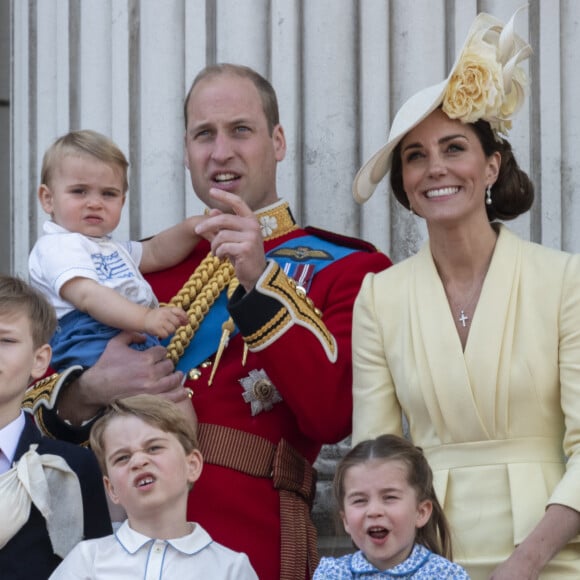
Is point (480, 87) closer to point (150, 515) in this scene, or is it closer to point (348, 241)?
point (348, 241)

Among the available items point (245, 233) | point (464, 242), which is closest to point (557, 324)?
point (464, 242)

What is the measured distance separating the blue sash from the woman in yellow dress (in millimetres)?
365

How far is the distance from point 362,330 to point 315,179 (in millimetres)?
932

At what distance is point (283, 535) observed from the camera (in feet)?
15.1

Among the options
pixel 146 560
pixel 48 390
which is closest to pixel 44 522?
pixel 146 560

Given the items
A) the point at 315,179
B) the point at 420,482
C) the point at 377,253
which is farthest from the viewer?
the point at 315,179

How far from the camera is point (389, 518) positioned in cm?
386

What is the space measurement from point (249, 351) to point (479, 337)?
29.2 inches

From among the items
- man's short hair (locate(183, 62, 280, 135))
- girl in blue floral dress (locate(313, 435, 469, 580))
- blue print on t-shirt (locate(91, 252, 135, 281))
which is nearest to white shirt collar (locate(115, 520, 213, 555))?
girl in blue floral dress (locate(313, 435, 469, 580))

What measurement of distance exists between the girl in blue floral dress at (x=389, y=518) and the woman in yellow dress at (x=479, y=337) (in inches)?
8.3

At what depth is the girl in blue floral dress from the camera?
3848mm

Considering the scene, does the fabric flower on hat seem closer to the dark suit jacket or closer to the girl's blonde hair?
the girl's blonde hair

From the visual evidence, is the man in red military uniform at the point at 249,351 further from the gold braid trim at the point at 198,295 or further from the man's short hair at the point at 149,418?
the man's short hair at the point at 149,418

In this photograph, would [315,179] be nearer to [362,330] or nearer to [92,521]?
[362,330]
